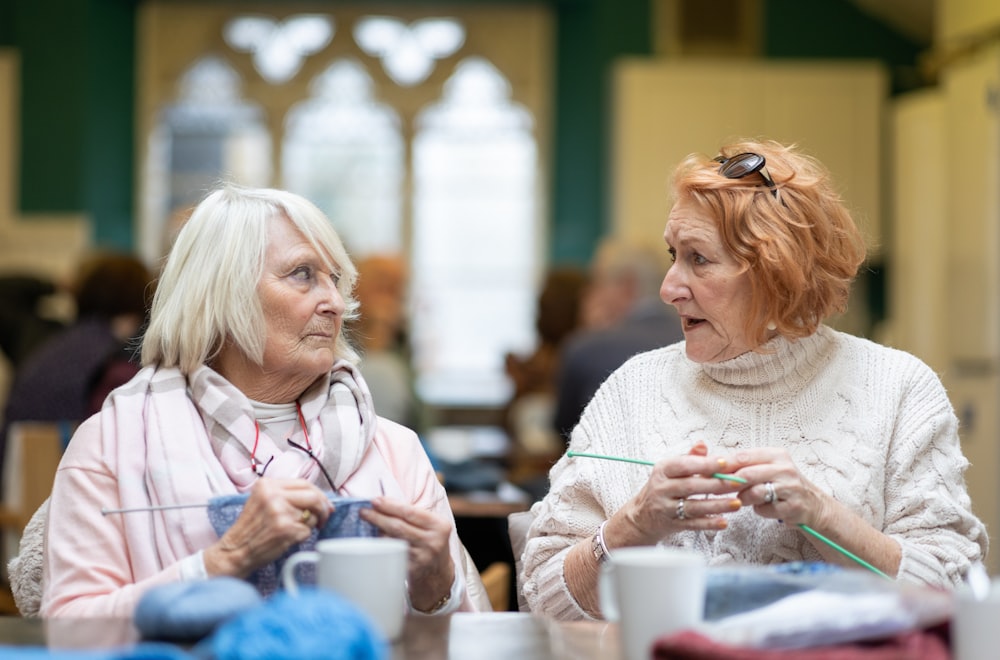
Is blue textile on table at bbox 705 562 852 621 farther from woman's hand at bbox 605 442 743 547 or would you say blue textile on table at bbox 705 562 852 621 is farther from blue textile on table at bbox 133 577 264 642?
blue textile on table at bbox 133 577 264 642

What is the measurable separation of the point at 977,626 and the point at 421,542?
70 cm

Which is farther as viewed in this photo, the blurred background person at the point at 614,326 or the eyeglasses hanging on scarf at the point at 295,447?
the blurred background person at the point at 614,326

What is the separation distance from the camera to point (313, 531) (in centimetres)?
160

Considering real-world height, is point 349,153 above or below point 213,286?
above

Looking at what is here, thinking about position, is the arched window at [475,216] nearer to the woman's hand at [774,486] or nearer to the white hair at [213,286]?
the white hair at [213,286]

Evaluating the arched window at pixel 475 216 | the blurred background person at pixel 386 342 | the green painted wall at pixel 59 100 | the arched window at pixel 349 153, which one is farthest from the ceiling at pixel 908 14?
the green painted wall at pixel 59 100

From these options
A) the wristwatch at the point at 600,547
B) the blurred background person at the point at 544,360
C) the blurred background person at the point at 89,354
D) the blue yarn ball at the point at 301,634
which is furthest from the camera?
the blurred background person at the point at 544,360

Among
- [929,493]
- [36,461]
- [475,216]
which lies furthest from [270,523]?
[475,216]

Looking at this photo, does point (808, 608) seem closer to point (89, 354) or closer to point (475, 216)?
point (89, 354)

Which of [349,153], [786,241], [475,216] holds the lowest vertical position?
[786,241]

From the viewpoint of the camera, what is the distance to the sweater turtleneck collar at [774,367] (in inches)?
81.0

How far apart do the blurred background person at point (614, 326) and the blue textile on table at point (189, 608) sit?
2465 millimetres

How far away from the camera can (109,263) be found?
4152mm

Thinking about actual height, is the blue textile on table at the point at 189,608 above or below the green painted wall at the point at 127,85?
below
